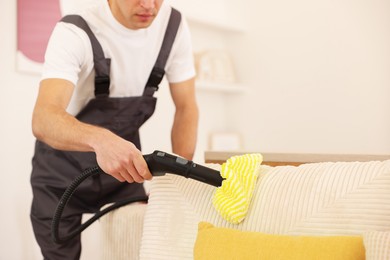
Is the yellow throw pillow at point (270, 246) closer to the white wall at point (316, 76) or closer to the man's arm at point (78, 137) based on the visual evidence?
the man's arm at point (78, 137)

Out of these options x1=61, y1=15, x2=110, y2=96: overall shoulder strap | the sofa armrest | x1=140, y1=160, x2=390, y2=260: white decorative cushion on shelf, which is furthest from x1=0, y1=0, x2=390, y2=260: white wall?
x1=140, y1=160, x2=390, y2=260: white decorative cushion on shelf

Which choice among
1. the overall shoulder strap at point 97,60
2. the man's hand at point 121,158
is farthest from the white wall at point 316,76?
the man's hand at point 121,158

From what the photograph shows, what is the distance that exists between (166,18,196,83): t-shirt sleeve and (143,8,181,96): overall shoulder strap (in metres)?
0.03

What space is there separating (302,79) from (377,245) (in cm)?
263

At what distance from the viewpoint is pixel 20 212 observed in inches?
90.2

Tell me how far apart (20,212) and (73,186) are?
129cm

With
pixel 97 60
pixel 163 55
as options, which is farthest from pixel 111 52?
pixel 163 55

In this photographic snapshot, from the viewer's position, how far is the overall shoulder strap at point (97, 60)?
135 cm

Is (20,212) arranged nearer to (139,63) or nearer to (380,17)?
(139,63)

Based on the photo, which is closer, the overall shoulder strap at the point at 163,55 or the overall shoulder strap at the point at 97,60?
the overall shoulder strap at the point at 97,60

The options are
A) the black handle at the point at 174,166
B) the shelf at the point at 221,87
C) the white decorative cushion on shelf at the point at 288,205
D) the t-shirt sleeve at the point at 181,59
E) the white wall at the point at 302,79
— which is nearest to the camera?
the white decorative cushion on shelf at the point at 288,205

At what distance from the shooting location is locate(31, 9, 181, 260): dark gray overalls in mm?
1409

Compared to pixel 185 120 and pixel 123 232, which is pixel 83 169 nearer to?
pixel 123 232

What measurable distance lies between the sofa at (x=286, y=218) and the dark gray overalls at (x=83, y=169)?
0.33 metres
